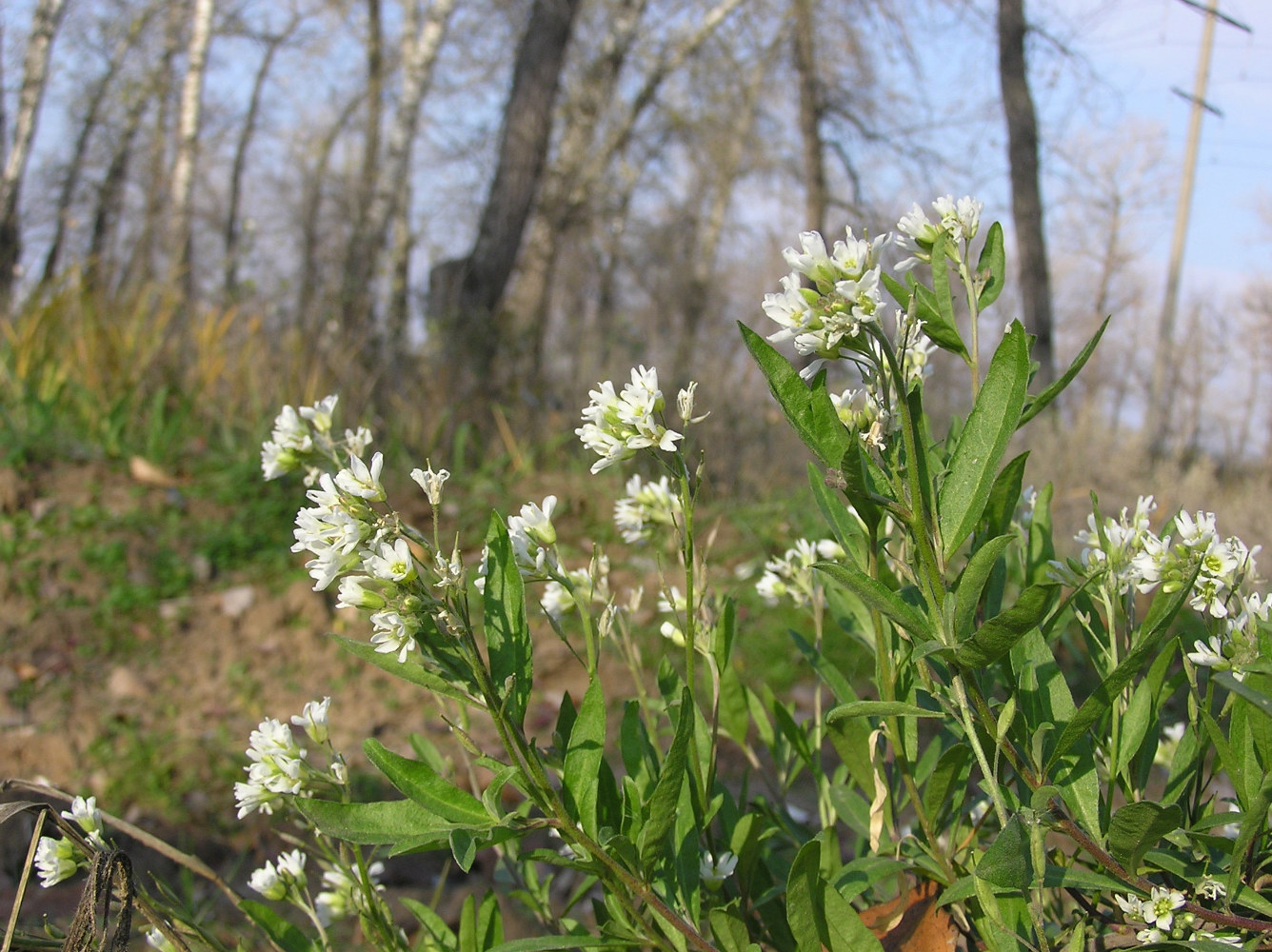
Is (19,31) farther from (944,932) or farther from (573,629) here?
(944,932)

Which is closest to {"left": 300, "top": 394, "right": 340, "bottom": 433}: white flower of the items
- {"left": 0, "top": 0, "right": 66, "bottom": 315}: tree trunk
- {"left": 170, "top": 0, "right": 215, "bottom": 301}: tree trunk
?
{"left": 0, "top": 0, "right": 66, "bottom": 315}: tree trunk

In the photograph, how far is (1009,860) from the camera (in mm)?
714

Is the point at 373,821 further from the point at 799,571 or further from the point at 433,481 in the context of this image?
the point at 799,571

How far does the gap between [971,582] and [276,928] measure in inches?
33.2

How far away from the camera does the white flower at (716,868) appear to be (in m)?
0.95

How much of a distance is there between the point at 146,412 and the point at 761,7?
854 centimetres

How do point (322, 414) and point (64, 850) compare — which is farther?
point (322, 414)

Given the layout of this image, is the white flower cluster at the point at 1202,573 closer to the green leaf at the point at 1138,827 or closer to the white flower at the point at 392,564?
the green leaf at the point at 1138,827

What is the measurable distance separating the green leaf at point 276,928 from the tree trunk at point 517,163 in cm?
546

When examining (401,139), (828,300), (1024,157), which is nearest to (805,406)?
(828,300)

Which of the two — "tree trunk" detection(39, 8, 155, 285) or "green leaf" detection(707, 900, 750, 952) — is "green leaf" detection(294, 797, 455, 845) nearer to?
"green leaf" detection(707, 900, 750, 952)

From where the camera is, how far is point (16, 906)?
2.56 ft

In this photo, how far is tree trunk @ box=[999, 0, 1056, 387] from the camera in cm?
843

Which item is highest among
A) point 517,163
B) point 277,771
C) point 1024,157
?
point 1024,157
